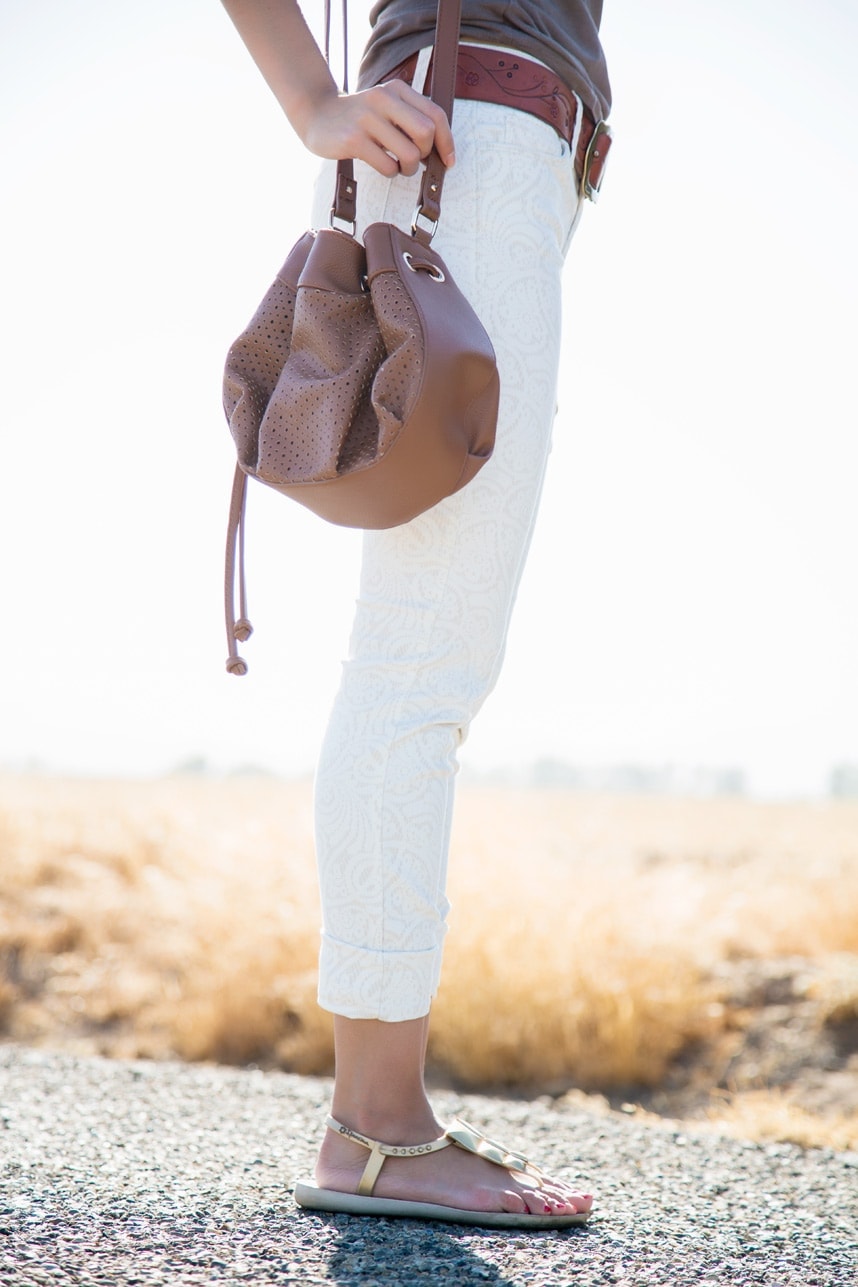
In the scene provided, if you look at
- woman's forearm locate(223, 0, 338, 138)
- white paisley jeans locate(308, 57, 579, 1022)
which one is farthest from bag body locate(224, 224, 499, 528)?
woman's forearm locate(223, 0, 338, 138)

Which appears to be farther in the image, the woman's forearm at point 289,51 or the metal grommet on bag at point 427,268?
the woman's forearm at point 289,51

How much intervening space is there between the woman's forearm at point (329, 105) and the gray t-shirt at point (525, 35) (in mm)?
116

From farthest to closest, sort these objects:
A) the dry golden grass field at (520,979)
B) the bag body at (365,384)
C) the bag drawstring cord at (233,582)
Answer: the dry golden grass field at (520,979) → the bag drawstring cord at (233,582) → the bag body at (365,384)

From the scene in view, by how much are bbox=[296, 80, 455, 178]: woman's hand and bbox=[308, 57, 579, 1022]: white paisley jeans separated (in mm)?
77

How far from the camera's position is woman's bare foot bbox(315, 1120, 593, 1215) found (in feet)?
4.26

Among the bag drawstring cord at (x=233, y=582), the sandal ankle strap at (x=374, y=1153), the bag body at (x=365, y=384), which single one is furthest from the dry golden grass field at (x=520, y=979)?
the bag body at (x=365, y=384)

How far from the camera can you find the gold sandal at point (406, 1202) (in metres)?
1.30

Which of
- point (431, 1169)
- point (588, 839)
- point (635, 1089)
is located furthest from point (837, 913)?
point (588, 839)

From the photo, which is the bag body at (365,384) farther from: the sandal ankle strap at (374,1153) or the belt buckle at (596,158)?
the sandal ankle strap at (374,1153)

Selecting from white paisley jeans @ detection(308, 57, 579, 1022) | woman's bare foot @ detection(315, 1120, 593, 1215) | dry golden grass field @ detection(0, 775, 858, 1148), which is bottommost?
dry golden grass field @ detection(0, 775, 858, 1148)

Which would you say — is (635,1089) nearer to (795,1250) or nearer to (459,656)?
(795,1250)

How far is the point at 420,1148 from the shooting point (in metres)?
1.31

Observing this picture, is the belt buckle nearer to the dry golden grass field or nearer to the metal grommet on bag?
the metal grommet on bag

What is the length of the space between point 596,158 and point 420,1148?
135 cm
